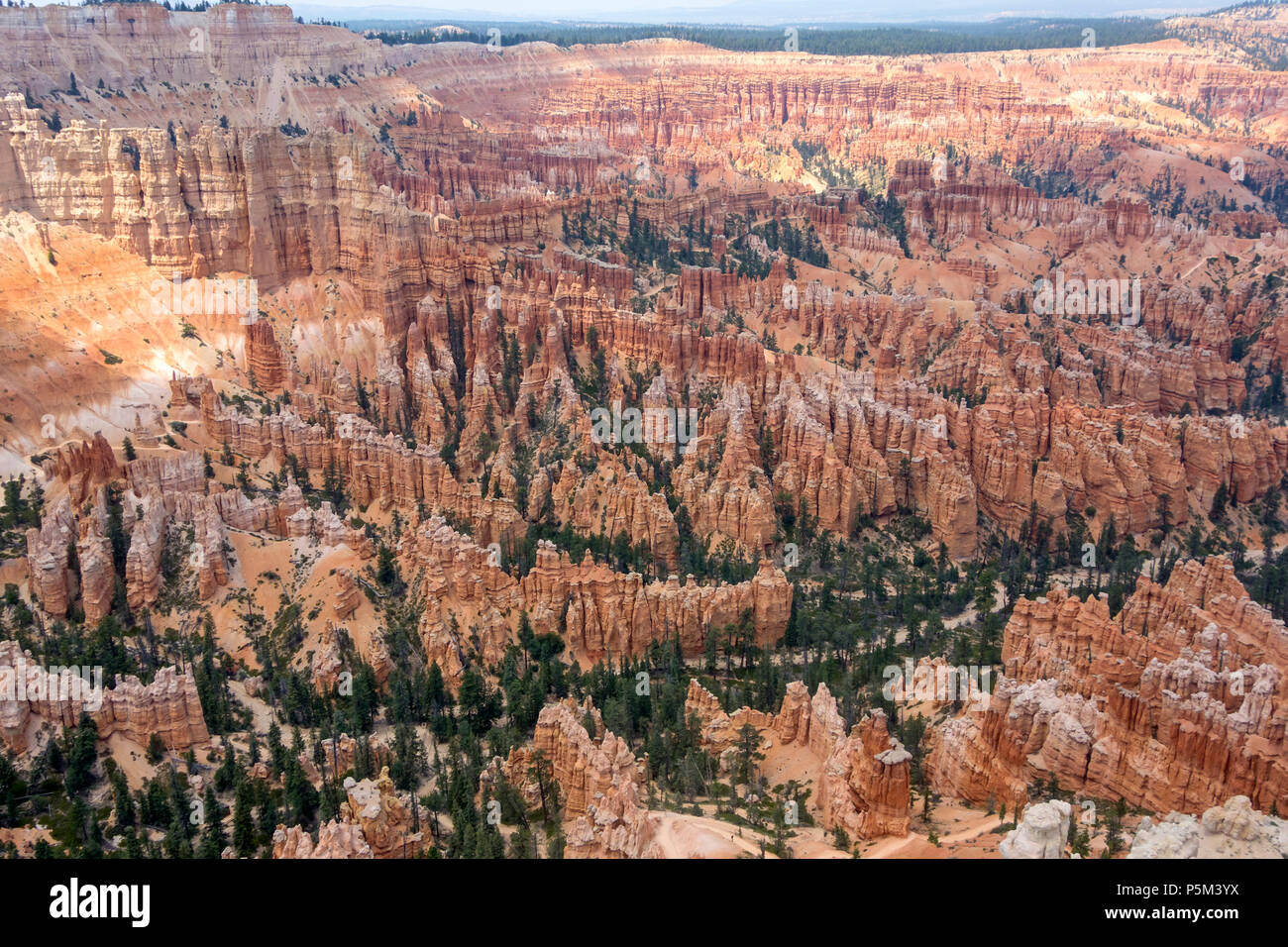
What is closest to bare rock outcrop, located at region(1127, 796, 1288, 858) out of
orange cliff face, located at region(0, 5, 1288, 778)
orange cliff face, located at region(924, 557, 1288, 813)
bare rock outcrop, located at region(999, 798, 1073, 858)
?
bare rock outcrop, located at region(999, 798, 1073, 858)

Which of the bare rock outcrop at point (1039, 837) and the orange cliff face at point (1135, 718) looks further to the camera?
the orange cliff face at point (1135, 718)

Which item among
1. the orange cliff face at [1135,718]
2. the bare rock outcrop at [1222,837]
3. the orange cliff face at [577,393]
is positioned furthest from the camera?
the orange cliff face at [577,393]

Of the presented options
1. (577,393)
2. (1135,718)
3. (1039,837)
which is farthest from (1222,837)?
(577,393)

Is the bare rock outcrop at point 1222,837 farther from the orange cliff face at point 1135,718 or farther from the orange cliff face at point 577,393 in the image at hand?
the orange cliff face at point 577,393

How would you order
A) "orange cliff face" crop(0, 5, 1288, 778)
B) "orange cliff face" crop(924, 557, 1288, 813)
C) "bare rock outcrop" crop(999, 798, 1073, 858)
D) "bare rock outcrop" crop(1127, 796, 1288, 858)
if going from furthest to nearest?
"orange cliff face" crop(0, 5, 1288, 778), "orange cliff face" crop(924, 557, 1288, 813), "bare rock outcrop" crop(999, 798, 1073, 858), "bare rock outcrop" crop(1127, 796, 1288, 858)

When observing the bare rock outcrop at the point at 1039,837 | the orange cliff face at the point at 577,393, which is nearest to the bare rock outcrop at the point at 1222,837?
the bare rock outcrop at the point at 1039,837

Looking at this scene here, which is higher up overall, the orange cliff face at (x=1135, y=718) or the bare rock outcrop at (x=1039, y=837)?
the bare rock outcrop at (x=1039, y=837)

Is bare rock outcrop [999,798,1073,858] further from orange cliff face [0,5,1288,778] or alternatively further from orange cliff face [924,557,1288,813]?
orange cliff face [924,557,1288,813]

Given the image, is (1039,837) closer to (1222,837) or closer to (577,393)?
(1222,837)

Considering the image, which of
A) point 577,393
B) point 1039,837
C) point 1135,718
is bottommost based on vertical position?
point 1135,718

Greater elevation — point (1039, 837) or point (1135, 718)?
point (1039, 837)

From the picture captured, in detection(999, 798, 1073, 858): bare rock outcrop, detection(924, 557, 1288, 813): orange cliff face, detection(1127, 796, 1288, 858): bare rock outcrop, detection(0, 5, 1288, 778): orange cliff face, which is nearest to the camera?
detection(1127, 796, 1288, 858): bare rock outcrop

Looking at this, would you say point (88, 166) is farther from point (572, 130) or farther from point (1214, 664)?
point (572, 130)
